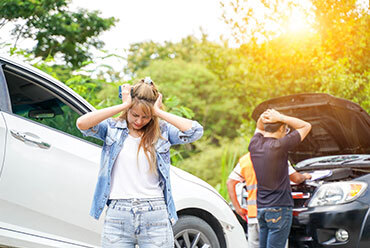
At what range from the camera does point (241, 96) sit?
1341 centimetres

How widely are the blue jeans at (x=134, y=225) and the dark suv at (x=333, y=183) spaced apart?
248cm

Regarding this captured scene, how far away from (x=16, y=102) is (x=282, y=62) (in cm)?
791

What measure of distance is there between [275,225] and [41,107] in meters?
2.18

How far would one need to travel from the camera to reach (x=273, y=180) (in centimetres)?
450

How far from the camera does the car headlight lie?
4878mm

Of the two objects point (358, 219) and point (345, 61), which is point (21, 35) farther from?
point (345, 61)

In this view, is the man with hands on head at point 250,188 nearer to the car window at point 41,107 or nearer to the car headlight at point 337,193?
the car headlight at point 337,193

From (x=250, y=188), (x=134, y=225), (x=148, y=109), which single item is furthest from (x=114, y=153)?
(x=250, y=188)

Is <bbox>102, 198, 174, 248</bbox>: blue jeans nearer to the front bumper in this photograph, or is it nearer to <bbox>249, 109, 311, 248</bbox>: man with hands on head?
<bbox>249, 109, 311, 248</bbox>: man with hands on head

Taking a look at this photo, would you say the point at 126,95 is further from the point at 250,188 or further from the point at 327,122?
the point at 327,122

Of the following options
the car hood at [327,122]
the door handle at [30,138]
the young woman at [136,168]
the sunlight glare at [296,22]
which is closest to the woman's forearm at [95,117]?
the young woman at [136,168]

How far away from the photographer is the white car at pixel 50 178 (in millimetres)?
3449

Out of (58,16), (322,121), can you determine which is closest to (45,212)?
(322,121)

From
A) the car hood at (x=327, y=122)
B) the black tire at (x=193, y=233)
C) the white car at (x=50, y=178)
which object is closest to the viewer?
the white car at (x=50, y=178)
